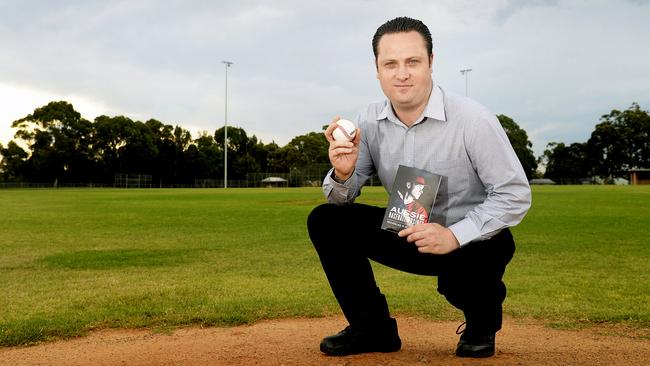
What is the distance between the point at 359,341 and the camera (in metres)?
3.97

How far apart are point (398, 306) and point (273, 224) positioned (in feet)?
38.1

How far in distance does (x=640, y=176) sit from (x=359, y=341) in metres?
100

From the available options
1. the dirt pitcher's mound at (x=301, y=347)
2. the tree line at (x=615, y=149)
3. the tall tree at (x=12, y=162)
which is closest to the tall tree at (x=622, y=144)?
the tree line at (x=615, y=149)

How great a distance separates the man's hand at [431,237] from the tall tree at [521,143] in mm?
104866

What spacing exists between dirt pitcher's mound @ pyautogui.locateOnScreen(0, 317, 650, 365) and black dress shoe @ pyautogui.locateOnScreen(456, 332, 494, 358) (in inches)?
2.4

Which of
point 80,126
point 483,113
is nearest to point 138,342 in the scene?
point 483,113

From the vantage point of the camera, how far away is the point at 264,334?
4.91m

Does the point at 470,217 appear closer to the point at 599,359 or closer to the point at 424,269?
the point at 424,269

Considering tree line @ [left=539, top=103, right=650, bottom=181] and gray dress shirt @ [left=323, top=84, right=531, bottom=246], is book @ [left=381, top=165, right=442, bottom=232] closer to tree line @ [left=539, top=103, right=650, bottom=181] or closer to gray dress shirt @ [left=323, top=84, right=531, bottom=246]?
gray dress shirt @ [left=323, top=84, right=531, bottom=246]

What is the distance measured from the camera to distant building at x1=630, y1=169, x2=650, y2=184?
91.4 meters

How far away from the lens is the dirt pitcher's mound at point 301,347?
13.0ft

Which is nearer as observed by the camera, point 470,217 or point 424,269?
point 470,217

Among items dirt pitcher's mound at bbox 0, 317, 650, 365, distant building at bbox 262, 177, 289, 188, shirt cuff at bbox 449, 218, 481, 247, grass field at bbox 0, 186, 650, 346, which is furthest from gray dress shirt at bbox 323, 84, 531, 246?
distant building at bbox 262, 177, 289, 188

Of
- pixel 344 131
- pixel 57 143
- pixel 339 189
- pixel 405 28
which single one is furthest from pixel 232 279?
pixel 57 143
